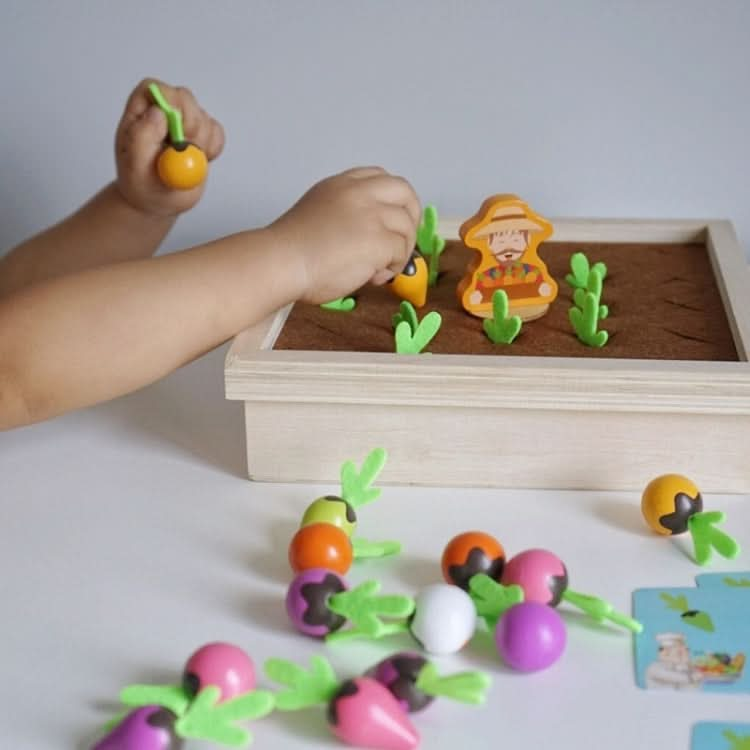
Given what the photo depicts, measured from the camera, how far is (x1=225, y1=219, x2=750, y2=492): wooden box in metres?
0.68

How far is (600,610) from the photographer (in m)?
0.56

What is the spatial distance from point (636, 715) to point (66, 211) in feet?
2.88

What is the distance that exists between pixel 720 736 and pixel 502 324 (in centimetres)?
32

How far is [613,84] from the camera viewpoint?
1.11 meters

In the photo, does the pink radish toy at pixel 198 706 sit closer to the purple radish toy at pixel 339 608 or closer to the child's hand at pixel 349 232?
the purple radish toy at pixel 339 608

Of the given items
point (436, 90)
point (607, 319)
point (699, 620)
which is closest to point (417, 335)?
point (607, 319)

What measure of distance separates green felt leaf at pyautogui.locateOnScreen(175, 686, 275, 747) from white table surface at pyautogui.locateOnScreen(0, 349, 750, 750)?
0.01 meters

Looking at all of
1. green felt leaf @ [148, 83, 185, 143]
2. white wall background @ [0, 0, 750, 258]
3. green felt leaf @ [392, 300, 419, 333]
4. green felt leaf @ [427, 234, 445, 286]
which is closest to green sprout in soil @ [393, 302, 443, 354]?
green felt leaf @ [392, 300, 419, 333]

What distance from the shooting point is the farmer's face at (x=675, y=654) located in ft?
1.79

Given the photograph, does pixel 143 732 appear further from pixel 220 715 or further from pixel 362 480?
pixel 362 480

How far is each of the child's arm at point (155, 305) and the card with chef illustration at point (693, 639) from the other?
0.96 ft

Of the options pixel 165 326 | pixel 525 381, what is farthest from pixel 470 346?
pixel 165 326

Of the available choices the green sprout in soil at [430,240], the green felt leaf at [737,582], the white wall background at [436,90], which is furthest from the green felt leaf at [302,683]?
the white wall background at [436,90]

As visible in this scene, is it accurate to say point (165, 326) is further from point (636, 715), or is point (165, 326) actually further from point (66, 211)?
point (66, 211)
